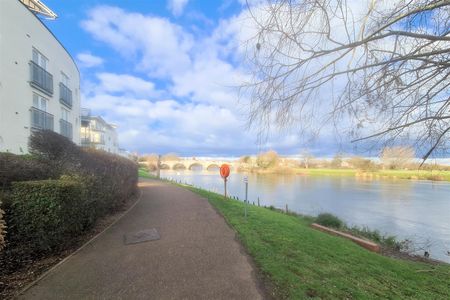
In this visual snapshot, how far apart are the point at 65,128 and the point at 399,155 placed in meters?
22.3

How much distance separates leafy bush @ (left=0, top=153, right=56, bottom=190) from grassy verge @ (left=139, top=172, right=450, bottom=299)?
5.05 m

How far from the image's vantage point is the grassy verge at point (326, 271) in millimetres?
4977

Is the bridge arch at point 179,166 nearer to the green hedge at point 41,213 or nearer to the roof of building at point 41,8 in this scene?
the roof of building at point 41,8

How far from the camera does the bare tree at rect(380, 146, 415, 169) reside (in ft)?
16.4

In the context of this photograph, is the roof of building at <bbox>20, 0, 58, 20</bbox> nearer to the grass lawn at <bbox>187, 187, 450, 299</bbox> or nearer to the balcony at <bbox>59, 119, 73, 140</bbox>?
the balcony at <bbox>59, 119, 73, 140</bbox>

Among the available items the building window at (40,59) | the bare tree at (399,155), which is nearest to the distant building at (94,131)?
→ the building window at (40,59)

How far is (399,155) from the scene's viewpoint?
5.17 m

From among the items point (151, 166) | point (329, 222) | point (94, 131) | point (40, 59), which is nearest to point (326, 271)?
point (329, 222)

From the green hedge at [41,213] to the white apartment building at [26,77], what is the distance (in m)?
8.90

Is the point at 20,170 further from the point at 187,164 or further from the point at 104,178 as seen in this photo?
the point at 187,164

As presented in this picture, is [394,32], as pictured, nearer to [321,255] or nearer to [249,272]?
[249,272]

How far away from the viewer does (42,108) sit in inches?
712

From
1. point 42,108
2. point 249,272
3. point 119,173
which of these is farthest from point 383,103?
point 42,108

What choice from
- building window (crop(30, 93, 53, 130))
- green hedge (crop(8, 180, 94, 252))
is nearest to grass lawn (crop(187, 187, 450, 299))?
green hedge (crop(8, 180, 94, 252))
